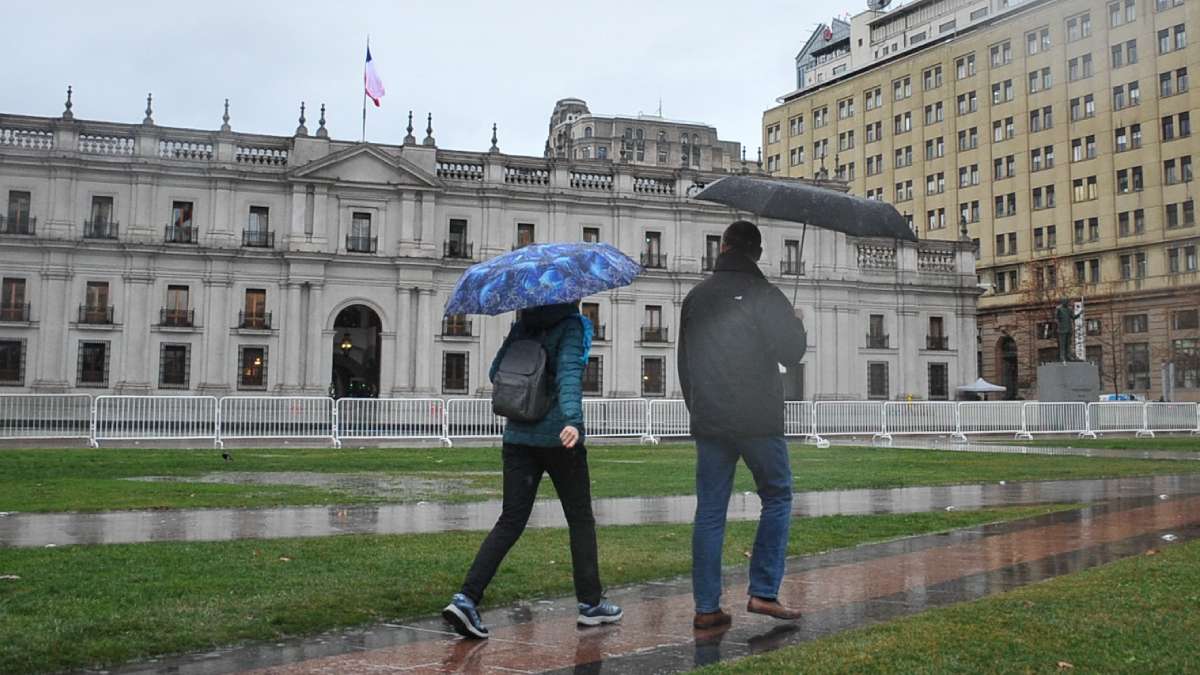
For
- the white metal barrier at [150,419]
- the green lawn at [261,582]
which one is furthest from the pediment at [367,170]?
the green lawn at [261,582]

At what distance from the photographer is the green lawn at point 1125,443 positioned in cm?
2555

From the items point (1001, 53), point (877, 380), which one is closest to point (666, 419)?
point (877, 380)

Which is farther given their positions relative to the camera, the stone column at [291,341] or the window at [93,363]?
the stone column at [291,341]

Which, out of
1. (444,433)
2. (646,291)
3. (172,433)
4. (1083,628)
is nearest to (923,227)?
(646,291)

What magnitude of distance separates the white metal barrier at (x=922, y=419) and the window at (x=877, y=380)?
21695 millimetres

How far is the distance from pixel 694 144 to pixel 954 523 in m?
101

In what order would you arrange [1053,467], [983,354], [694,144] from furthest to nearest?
[694,144], [983,354], [1053,467]

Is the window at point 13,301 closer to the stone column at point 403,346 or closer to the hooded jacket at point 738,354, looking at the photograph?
the stone column at point 403,346

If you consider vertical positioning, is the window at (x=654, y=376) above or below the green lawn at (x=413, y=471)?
above

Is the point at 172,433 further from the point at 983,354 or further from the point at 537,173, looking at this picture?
the point at 983,354

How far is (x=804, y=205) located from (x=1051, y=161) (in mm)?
66289

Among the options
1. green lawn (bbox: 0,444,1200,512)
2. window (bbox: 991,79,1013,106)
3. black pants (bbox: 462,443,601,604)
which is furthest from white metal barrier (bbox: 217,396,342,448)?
window (bbox: 991,79,1013,106)

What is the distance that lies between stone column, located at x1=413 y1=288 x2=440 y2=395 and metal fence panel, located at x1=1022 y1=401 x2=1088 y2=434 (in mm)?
24833

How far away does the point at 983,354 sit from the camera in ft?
232
